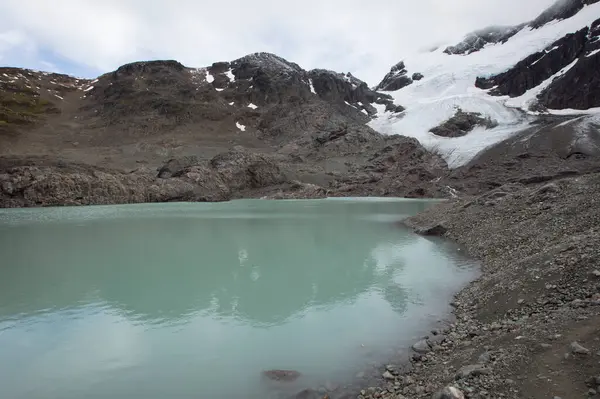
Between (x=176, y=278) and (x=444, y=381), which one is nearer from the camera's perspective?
(x=444, y=381)

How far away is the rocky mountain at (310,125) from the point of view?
74.2 meters

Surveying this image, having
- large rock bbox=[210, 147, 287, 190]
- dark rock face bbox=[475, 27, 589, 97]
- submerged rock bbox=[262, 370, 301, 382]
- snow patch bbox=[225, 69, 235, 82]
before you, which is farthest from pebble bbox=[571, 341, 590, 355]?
snow patch bbox=[225, 69, 235, 82]

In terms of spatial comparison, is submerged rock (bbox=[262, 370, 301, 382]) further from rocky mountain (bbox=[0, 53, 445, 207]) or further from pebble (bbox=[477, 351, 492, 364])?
rocky mountain (bbox=[0, 53, 445, 207])

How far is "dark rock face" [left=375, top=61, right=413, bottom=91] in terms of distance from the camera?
179750 millimetres

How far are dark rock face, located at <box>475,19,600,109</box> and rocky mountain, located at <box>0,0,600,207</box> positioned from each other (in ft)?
1.24

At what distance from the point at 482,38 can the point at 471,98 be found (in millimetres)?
79636

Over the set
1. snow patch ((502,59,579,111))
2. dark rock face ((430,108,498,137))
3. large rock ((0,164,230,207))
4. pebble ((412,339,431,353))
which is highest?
snow patch ((502,59,579,111))

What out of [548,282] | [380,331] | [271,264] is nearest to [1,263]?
[271,264]

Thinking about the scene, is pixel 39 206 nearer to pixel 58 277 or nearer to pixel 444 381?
pixel 58 277

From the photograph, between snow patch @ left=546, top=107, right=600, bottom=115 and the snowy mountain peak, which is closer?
snow patch @ left=546, top=107, right=600, bottom=115

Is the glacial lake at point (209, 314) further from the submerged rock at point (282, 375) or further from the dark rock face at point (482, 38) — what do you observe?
the dark rock face at point (482, 38)

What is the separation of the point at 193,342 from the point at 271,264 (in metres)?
7.96

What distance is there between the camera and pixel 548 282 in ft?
29.4

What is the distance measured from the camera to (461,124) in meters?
115
